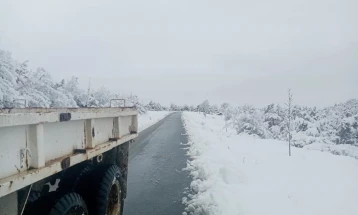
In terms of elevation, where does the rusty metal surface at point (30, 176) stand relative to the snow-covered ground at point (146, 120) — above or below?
above

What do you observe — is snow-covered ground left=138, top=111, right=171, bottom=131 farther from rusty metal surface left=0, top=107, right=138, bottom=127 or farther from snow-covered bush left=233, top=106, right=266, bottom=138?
rusty metal surface left=0, top=107, right=138, bottom=127

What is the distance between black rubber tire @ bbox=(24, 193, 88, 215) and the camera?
2.95 metres

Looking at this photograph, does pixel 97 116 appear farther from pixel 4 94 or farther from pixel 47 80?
pixel 47 80

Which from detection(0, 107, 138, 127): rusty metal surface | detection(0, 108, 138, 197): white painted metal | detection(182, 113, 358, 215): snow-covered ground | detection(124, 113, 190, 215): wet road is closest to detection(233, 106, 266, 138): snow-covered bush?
detection(124, 113, 190, 215): wet road

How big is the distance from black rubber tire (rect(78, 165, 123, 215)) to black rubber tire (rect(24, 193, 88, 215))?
29.5 inches

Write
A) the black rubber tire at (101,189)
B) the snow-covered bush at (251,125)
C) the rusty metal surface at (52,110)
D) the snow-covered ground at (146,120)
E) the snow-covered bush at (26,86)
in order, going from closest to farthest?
the rusty metal surface at (52,110), the black rubber tire at (101,189), the snow-covered bush at (26,86), the snow-covered ground at (146,120), the snow-covered bush at (251,125)

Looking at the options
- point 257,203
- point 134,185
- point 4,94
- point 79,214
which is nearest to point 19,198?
point 79,214

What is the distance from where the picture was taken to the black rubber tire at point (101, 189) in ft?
13.2

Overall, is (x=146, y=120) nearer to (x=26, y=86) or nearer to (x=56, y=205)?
(x=26, y=86)

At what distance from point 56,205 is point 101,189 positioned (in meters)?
1.19

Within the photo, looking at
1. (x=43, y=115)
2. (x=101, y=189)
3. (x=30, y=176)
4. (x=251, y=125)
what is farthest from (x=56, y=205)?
(x=251, y=125)

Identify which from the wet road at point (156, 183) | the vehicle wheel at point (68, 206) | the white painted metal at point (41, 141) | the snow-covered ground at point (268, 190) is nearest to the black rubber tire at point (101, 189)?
the white painted metal at point (41, 141)

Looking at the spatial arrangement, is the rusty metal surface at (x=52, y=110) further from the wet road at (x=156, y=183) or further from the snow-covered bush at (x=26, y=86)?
the snow-covered bush at (x=26, y=86)

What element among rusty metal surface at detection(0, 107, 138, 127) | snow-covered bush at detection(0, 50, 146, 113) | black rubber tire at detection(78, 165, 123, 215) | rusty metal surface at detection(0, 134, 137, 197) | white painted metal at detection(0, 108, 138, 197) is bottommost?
black rubber tire at detection(78, 165, 123, 215)
